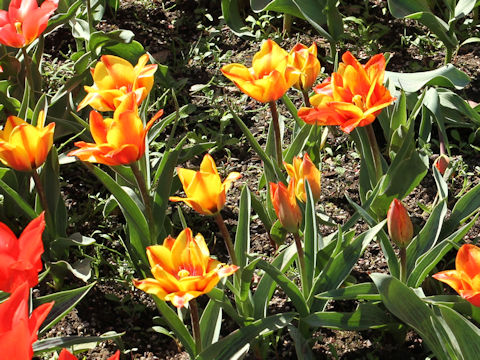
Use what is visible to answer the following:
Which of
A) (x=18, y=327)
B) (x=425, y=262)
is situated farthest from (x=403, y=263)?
(x=18, y=327)

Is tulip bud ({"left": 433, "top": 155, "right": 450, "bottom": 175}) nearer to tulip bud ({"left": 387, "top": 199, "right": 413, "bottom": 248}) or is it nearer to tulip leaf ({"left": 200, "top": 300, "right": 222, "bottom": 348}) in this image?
tulip bud ({"left": 387, "top": 199, "right": 413, "bottom": 248})

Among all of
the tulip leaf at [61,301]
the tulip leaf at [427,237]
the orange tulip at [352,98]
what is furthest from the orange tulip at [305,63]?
the tulip leaf at [61,301]

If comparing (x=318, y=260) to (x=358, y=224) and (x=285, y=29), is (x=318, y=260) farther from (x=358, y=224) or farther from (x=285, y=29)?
(x=285, y=29)

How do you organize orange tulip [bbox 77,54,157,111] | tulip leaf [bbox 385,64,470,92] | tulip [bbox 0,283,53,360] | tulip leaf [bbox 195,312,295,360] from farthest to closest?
tulip leaf [bbox 385,64,470,92]
orange tulip [bbox 77,54,157,111]
tulip leaf [bbox 195,312,295,360]
tulip [bbox 0,283,53,360]

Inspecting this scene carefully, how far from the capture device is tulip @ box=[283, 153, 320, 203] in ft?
5.51

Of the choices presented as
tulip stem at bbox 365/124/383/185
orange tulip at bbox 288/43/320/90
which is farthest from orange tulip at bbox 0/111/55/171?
tulip stem at bbox 365/124/383/185

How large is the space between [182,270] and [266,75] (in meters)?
0.66

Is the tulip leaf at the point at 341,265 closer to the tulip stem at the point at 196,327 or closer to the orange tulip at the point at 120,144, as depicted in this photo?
the tulip stem at the point at 196,327

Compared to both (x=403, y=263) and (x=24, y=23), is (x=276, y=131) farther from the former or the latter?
(x=24, y=23)

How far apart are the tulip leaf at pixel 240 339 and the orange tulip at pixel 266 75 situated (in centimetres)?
51

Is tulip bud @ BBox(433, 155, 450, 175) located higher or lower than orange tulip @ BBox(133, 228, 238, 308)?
lower

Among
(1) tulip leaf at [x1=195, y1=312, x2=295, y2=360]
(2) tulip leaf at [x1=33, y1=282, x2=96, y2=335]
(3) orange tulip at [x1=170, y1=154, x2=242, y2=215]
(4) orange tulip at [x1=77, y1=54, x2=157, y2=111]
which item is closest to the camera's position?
(3) orange tulip at [x1=170, y1=154, x2=242, y2=215]

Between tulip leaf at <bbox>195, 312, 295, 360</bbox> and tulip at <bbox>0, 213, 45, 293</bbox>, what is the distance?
0.44 metres

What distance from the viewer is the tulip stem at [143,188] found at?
5.51ft
